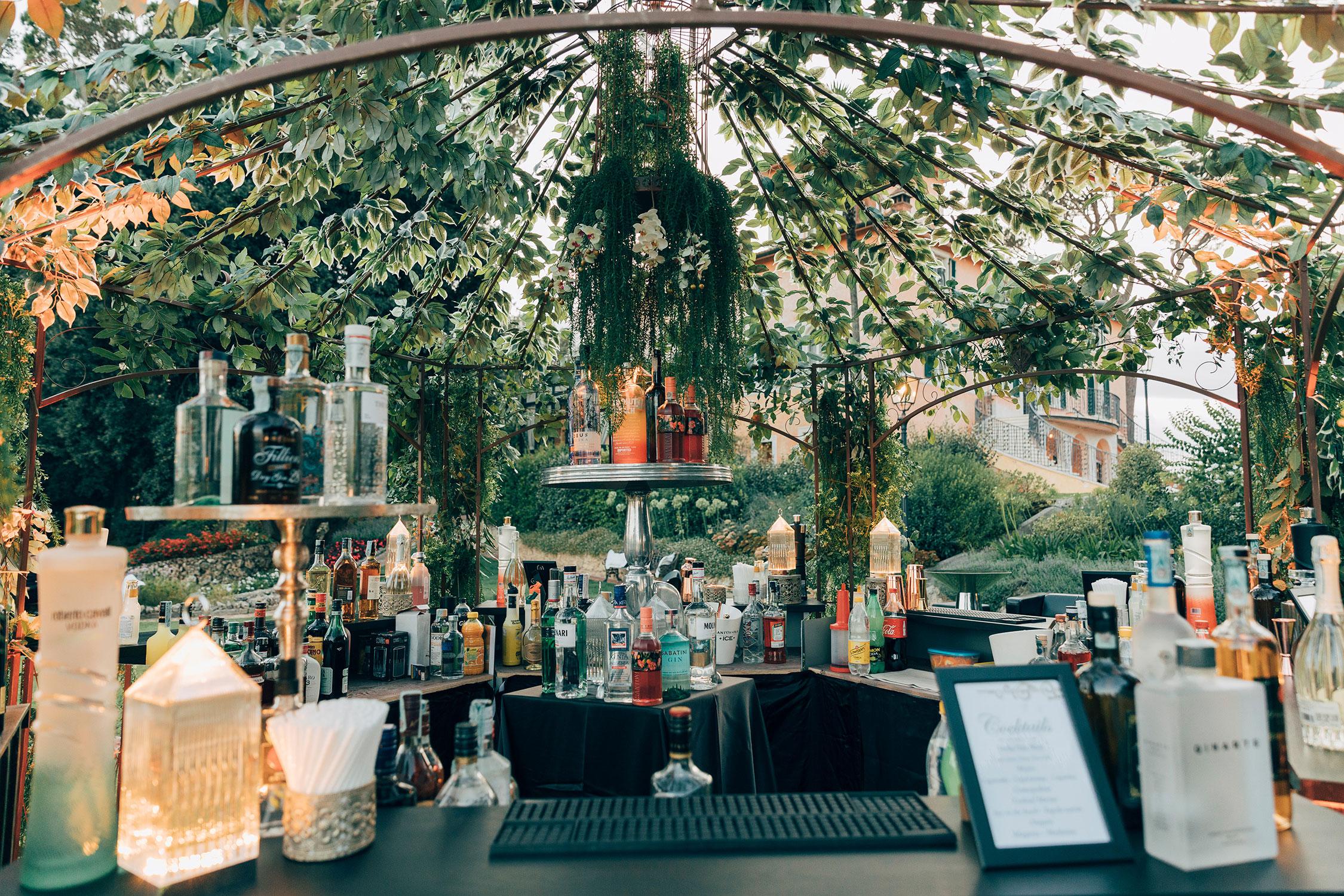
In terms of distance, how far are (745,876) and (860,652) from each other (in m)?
2.35

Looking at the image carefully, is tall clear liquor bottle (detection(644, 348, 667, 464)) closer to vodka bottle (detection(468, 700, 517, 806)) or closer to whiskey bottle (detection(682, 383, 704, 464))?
whiskey bottle (detection(682, 383, 704, 464))

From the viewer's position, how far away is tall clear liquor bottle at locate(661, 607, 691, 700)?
2523 millimetres

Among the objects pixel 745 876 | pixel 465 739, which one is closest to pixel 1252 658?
pixel 745 876

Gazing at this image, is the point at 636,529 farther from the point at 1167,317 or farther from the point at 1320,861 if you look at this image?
the point at 1167,317

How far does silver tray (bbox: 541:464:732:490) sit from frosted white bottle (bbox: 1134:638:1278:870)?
1.90 meters

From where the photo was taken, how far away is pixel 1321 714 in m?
1.43

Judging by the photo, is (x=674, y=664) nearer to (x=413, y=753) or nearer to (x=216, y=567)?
(x=413, y=753)

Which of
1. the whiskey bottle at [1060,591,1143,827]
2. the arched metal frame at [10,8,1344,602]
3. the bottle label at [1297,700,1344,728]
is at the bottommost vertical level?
the bottle label at [1297,700,1344,728]

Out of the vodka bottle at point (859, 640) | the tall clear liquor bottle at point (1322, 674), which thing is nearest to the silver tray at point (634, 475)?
the vodka bottle at point (859, 640)

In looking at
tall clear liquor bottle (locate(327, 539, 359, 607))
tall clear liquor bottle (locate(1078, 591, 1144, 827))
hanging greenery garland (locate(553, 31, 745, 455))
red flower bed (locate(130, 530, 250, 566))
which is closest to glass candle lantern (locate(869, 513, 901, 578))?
hanging greenery garland (locate(553, 31, 745, 455))

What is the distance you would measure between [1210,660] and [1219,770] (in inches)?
4.8

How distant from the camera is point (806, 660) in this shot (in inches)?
135

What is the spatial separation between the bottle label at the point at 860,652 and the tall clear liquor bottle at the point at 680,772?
1939 mm

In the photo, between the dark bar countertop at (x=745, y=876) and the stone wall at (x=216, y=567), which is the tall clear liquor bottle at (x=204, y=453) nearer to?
the dark bar countertop at (x=745, y=876)
